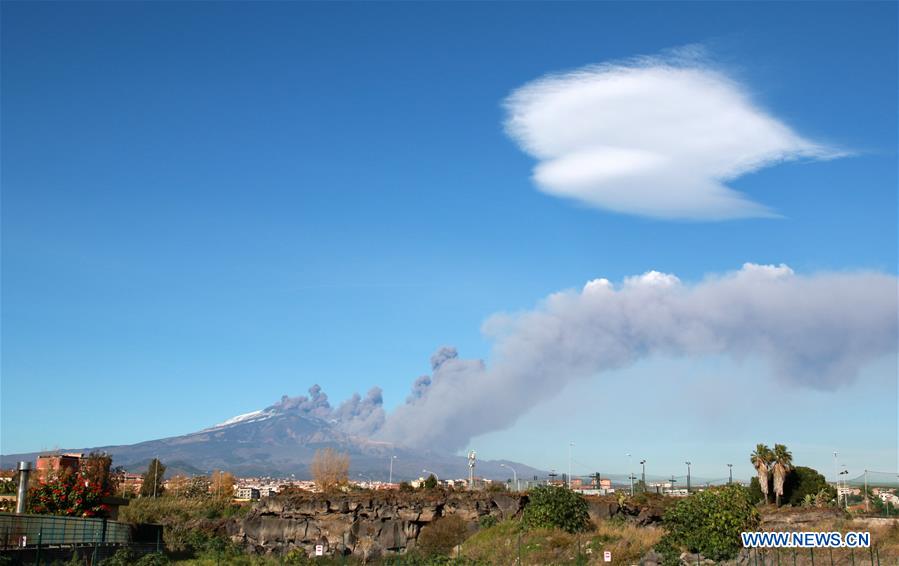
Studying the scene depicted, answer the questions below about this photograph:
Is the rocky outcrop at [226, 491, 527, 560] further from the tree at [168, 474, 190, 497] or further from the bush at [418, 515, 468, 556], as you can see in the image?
the tree at [168, 474, 190, 497]

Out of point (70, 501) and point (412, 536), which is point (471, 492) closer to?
point (412, 536)

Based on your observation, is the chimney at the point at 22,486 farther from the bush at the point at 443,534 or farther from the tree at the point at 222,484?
the tree at the point at 222,484


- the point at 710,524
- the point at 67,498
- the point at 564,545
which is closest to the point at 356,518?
the point at 67,498

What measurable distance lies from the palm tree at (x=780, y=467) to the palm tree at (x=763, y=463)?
67 cm

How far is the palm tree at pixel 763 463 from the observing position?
86188mm

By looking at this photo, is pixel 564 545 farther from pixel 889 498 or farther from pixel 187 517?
pixel 889 498

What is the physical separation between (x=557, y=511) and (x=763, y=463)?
35.1 m

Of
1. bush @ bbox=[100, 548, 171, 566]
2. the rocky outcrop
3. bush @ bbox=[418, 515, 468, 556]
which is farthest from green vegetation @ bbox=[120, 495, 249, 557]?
bush @ bbox=[100, 548, 171, 566]

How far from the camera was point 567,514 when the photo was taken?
6097 cm

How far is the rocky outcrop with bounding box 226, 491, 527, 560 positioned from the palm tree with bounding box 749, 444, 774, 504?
86.5 feet

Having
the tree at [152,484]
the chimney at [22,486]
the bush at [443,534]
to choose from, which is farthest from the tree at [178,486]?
the chimney at [22,486]

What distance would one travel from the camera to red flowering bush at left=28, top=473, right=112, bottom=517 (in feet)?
186

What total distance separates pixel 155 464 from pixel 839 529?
324ft

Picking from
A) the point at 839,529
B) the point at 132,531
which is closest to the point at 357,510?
the point at 132,531
